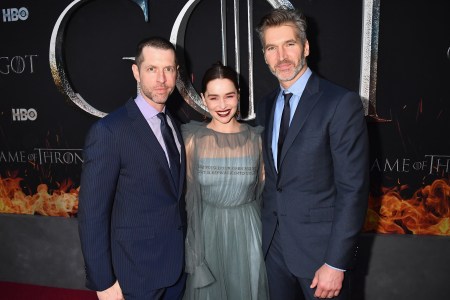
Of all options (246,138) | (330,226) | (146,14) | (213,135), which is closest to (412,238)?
(330,226)

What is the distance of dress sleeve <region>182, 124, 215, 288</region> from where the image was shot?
207cm

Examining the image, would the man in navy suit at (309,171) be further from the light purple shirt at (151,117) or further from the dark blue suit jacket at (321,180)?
the light purple shirt at (151,117)

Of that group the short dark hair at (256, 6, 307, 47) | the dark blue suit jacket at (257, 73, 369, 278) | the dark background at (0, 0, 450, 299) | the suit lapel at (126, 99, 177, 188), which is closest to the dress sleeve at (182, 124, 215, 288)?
the suit lapel at (126, 99, 177, 188)

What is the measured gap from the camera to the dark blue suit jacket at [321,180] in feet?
5.36

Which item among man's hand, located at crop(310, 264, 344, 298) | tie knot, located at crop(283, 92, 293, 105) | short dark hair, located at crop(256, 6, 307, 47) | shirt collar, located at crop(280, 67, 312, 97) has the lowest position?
man's hand, located at crop(310, 264, 344, 298)

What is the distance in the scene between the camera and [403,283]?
2916 mm

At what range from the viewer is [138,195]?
70.9 inches

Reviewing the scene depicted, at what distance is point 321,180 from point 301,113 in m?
0.36

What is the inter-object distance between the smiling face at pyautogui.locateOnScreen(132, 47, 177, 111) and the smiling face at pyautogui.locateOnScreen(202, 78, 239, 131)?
34 cm

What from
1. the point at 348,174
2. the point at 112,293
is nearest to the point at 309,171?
the point at 348,174

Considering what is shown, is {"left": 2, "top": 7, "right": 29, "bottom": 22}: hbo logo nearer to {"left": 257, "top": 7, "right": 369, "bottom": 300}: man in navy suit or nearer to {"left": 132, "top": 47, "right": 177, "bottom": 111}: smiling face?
{"left": 132, "top": 47, "right": 177, "bottom": 111}: smiling face

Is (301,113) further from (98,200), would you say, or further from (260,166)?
(98,200)

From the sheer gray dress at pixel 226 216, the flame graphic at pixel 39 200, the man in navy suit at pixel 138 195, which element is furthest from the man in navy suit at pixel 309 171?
the flame graphic at pixel 39 200

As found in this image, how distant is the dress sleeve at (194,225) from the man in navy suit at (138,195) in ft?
0.38
